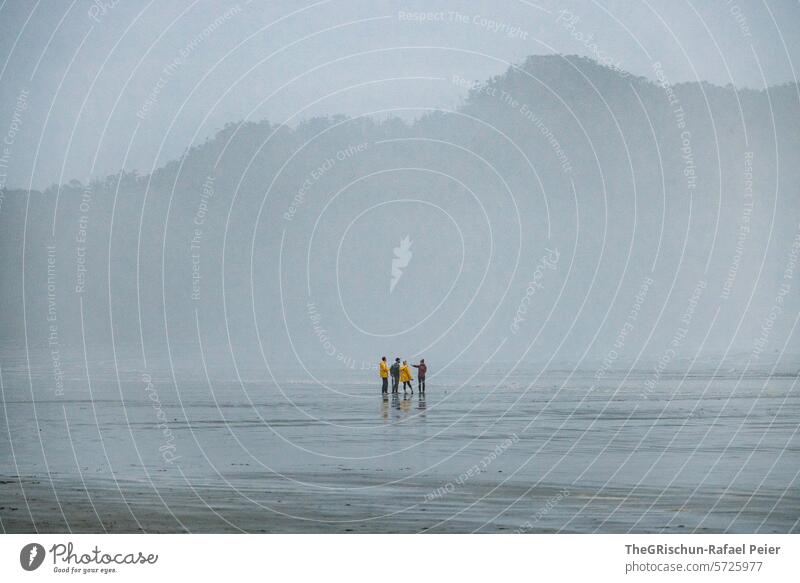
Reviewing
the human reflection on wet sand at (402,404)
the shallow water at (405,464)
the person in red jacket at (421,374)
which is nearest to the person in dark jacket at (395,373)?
the human reflection on wet sand at (402,404)

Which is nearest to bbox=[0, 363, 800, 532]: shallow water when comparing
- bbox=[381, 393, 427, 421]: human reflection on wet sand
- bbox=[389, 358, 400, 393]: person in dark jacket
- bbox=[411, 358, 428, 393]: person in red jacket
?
bbox=[381, 393, 427, 421]: human reflection on wet sand

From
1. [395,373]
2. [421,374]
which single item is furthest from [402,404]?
[395,373]

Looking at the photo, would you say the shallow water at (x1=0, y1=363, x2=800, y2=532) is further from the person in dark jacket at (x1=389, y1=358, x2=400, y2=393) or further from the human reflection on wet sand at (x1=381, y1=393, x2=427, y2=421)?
the person in dark jacket at (x1=389, y1=358, x2=400, y2=393)

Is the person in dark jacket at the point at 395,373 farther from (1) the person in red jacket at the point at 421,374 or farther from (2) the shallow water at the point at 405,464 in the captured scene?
(2) the shallow water at the point at 405,464

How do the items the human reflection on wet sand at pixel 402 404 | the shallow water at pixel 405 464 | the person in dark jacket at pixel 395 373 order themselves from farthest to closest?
the person in dark jacket at pixel 395 373 < the human reflection on wet sand at pixel 402 404 < the shallow water at pixel 405 464

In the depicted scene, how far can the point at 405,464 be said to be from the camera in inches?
871

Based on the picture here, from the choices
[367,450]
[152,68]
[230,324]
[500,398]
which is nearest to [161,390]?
[500,398]

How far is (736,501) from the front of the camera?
18.3 meters

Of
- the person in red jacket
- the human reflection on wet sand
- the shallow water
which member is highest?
the person in red jacket

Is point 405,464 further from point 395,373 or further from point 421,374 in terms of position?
point 395,373

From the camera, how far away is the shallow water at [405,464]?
17609 mm

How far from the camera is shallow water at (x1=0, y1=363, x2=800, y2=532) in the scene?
17609 mm
